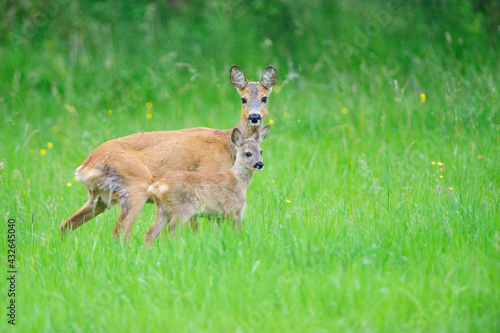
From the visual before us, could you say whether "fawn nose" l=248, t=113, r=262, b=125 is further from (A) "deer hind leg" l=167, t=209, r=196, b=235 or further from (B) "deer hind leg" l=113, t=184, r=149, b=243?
(A) "deer hind leg" l=167, t=209, r=196, b=235

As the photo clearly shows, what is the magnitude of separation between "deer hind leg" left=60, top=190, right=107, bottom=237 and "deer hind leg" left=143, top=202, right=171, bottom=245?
0.84m

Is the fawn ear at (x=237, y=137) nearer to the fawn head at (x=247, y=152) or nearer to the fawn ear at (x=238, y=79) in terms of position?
the fawn head at (x=247, y=152)

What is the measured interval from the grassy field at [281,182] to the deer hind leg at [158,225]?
A: 0.22 meters

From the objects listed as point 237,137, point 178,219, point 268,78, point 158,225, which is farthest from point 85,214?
point 268,78

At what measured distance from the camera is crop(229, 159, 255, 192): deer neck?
Answer: 588cm

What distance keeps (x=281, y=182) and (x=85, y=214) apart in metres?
2.19

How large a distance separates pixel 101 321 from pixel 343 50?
868 centimetres

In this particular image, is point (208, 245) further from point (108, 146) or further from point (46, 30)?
point (46, 30)

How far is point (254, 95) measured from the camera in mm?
6746

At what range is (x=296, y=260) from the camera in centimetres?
430

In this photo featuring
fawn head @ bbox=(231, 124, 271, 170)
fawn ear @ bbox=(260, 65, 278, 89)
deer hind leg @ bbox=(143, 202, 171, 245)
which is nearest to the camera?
deer hind leg @ bbox=(143, 202, 171, 245)

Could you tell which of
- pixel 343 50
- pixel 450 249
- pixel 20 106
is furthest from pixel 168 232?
pixel 343 50

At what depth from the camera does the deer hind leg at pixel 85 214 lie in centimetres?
582

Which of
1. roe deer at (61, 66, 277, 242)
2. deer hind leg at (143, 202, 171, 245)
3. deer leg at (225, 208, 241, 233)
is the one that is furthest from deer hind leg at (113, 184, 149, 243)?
deer leg at (225, 208, 241, 233)
